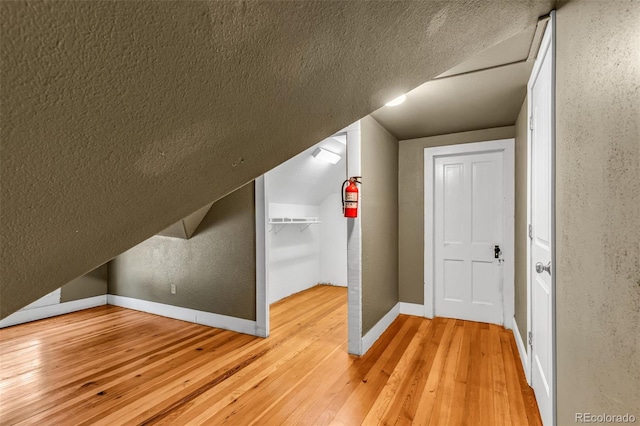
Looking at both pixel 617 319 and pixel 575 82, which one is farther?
pixel 575 82

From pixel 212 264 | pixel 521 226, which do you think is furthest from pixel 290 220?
pixel 521 226

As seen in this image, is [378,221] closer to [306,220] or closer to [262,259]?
[262,259]

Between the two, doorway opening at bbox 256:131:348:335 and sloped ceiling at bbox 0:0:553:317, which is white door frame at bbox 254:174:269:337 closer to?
doorway opening at bbox 256:131:348:335

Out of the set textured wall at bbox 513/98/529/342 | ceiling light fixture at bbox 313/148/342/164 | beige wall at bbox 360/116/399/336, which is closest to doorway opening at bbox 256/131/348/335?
ceiling light fixture at bbox 313/148/342/164


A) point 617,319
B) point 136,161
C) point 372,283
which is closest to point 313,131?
point 136,161

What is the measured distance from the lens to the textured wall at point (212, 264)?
10.0 feet

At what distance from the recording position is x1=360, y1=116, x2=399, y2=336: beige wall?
2.71 m

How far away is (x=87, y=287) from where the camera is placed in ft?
13.1

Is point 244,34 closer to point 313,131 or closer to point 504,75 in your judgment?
point 313,131

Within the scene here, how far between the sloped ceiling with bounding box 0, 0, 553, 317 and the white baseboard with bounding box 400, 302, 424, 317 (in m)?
3.00

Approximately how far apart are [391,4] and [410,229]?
301 cm

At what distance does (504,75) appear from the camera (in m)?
2.06

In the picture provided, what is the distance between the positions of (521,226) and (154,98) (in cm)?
294

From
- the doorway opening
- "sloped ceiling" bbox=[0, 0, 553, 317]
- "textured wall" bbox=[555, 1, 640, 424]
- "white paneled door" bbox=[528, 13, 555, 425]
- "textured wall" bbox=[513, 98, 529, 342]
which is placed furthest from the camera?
the doorway opening
